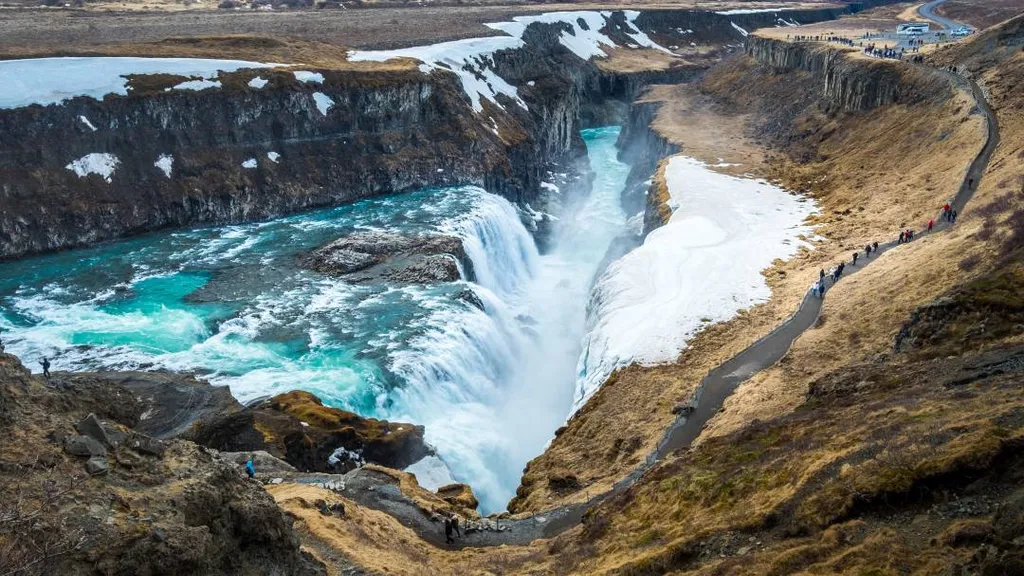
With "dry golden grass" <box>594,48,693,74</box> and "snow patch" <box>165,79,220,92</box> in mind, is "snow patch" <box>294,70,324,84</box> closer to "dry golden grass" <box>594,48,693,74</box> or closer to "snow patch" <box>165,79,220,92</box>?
"snow patch" <box>165,79,220,92</box>

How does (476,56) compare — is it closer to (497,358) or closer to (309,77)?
(309,77)

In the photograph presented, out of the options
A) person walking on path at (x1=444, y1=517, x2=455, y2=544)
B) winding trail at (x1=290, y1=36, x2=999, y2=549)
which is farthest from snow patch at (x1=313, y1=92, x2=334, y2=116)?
person walking on path at (x1=444, y1=517, x2=455, y2=544)

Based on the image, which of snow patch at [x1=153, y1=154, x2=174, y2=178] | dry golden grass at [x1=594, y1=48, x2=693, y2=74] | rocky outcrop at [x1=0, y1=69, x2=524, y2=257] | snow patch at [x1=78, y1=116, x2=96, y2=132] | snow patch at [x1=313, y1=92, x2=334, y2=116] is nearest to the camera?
rocky outcrop at [x1=0, y1=69, x2=524, y2=257]

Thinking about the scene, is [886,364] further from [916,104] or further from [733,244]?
[916,104]

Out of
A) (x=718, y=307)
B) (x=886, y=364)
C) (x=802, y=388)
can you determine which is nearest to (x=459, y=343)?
(x=718, y=307)

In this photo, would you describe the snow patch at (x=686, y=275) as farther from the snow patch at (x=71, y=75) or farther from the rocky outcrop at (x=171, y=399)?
the snow patch at (x=71, y=75)

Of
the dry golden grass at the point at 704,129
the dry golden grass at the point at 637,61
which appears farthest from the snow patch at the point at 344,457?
the dry golden grass at the point at 637,61
